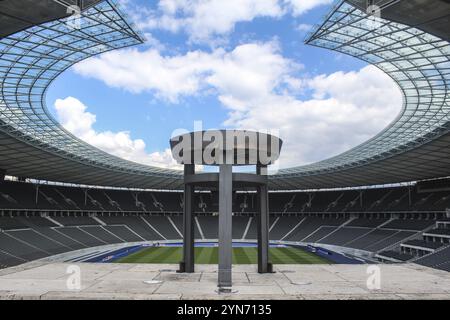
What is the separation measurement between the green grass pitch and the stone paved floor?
56.1 ft

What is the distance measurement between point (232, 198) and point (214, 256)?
2495cm

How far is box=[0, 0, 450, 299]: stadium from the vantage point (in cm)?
2611

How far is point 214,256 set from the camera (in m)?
60.1

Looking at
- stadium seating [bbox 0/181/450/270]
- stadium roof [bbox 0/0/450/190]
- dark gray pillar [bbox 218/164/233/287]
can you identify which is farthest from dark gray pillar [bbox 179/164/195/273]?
stadium seating [bbox 0/181/450/270]

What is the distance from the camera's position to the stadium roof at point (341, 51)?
91.4 ft

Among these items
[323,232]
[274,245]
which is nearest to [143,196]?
[274,245]

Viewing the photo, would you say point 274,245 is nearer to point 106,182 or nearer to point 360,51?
point 106,182

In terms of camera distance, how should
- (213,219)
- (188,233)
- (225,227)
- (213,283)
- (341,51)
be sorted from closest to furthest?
(225,227) < (213,283) < (188,233) < (341,51) < (213,219)

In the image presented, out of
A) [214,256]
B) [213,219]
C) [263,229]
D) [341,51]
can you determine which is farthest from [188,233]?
[213,219]

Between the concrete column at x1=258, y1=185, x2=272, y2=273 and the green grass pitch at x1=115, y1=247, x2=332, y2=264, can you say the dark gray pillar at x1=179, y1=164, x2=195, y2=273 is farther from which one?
the green grass pitch at x1=115, y1=247, x2=332, y2=264

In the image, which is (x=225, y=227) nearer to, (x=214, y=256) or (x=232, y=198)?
(x=232, y=198)

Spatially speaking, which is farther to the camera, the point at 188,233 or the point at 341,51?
the point at 341,51

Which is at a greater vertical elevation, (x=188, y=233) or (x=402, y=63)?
(x=402, y=63)

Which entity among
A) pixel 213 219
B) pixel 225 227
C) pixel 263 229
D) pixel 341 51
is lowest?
pixel 213 219
